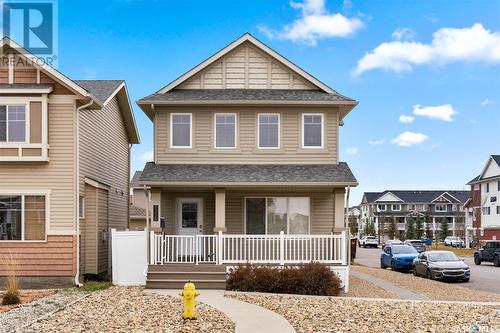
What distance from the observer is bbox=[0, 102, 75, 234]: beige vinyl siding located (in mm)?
17875

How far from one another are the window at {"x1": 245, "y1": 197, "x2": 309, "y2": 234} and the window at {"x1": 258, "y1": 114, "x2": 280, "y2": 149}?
6.71 feet

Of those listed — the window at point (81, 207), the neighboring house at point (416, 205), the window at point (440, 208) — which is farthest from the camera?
the window at point (440, 208)

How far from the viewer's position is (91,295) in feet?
51.3

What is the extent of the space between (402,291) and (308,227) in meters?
4.05

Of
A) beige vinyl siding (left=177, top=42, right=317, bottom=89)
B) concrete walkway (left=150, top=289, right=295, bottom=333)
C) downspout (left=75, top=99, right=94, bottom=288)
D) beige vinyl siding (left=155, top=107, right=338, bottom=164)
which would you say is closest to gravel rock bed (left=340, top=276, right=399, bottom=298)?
concrete walkway (left=150, top=289, right=295, bottom=333)

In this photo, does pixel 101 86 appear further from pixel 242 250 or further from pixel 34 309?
Answer: pixel 34 309

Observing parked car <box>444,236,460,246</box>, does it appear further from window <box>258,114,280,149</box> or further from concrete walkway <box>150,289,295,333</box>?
concrete walkway <box>150,289,295,333</box>

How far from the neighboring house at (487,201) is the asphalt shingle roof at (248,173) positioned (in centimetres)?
4566

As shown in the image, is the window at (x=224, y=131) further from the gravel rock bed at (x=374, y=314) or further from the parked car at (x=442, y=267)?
the parked car at (x=442, y=267)

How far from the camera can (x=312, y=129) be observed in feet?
67.2

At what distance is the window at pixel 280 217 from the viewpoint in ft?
67.1

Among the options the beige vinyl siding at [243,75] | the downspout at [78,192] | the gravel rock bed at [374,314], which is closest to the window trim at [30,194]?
the downspout at [78,192]

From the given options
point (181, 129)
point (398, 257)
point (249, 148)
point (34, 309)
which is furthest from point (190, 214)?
point (398, 257)

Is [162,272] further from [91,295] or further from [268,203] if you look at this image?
[268,203]
